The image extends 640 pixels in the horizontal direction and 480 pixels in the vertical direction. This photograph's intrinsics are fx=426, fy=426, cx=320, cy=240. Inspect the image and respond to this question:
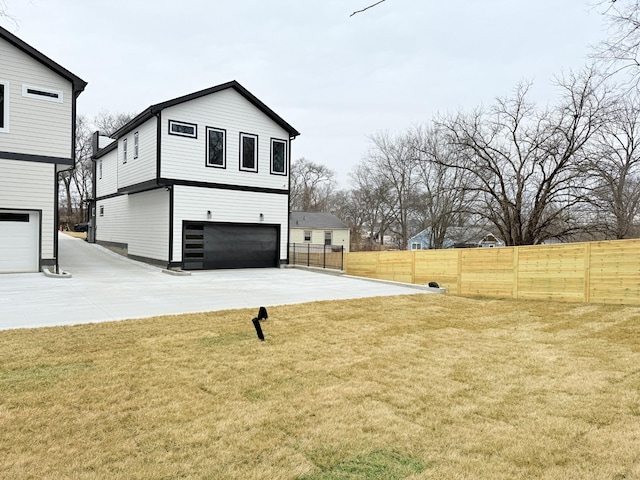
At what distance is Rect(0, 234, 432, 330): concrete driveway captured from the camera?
7699 millimetres

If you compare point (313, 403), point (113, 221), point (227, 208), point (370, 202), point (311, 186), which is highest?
point (311, 186)

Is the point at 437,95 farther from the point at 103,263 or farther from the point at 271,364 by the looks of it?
the point at 271,364

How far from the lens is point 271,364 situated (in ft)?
16.5

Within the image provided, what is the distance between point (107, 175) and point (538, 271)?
21.4 meters

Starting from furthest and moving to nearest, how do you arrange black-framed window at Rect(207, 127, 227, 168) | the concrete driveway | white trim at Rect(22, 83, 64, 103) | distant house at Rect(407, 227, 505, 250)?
1. distant house at Rect(407, 227, 505, 250)
2. black-framed window at Rect(207, 127, 227, 168)
3. white trim at Rect(22, 83, 64, 103)
4. the concrete driveway

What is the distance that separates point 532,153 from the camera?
18.9 metres

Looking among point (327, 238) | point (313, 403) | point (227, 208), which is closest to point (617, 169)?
point (227, 208)

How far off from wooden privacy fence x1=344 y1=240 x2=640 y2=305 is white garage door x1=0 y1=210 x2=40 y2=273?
12010 millimetres

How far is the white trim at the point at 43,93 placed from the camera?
13.1 metres

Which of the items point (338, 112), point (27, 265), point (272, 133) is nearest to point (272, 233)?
point (272, 133)

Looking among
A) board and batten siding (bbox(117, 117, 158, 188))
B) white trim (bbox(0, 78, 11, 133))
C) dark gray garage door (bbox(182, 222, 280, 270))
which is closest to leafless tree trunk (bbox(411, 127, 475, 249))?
dark gray garage door (bbox(182, 222, 280, 270))

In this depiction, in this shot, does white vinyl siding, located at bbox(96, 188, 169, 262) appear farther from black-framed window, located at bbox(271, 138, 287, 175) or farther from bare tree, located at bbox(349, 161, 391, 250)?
bare tree, located at bbox(349, 161, 391, 250)

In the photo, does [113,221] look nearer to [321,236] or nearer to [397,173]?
[321,236]

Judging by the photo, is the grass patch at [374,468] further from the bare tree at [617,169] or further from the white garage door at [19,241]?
the bare tree at [617,169]
